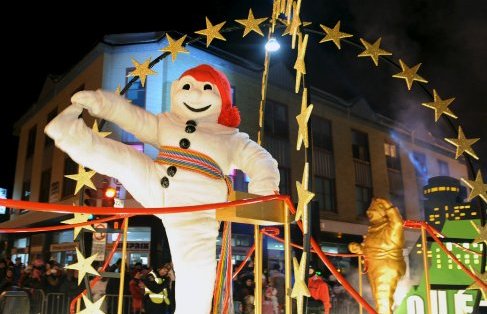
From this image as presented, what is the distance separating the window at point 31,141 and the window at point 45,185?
99.4 inches

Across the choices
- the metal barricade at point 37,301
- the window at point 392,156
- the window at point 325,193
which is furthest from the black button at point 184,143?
the window at point 392,156

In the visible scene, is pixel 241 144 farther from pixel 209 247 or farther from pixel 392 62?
pixel 392 62

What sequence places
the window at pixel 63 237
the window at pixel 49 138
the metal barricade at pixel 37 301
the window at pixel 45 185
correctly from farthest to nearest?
the window at pixel 49 138 → the window at pixel 45 185 → the window at pixel 63 237 → the metal barricade at pixel 37 301

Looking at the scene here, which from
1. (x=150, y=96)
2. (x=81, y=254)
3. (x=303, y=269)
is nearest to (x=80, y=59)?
(x=150, y=96)

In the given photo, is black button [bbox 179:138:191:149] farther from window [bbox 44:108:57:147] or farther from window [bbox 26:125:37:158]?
window [bbox 26:125:37:158]

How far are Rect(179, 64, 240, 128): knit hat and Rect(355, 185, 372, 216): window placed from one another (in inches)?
639

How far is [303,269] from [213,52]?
12.8 meters

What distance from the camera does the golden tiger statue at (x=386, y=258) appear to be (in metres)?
3.90

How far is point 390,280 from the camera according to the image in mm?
3893

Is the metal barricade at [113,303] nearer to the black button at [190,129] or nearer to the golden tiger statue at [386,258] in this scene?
the golden tiger statue at [386,258]

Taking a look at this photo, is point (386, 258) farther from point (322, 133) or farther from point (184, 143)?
point (322, 133)

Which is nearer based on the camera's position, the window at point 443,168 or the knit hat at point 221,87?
the knit hat at point 221,87

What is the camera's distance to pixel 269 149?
16.5 metres

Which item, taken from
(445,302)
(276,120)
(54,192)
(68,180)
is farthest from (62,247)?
(445,302)
